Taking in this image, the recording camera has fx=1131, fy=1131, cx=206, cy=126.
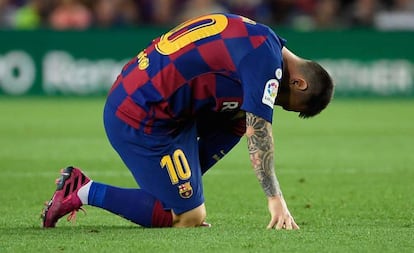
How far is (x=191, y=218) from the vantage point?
7270mm

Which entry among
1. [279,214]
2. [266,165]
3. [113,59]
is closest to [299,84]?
[266,165]

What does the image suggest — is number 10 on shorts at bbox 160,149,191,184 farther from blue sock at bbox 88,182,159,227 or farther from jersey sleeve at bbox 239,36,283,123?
jersey sleeve at bbox 239,36,283,123

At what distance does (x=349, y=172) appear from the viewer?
11.1 m

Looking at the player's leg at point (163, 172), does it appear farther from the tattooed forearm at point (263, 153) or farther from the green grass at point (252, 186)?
the tattooed forearm at point (263, 153)

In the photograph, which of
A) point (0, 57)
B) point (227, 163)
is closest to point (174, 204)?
point (227, 163)

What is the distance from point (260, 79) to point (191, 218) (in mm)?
1154

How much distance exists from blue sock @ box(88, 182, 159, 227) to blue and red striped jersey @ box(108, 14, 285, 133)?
47 centimetres

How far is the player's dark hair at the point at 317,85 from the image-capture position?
23.0 feet

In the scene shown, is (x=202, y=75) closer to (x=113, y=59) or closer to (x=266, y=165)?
(x=266, y=165)

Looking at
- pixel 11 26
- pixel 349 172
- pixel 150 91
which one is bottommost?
pixel 11 26

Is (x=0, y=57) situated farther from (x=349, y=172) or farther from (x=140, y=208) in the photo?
(x=140, y=208)

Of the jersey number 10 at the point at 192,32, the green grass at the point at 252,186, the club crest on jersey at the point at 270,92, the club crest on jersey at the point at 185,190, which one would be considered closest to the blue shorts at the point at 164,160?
the club crest on jersey at the point at 185,190

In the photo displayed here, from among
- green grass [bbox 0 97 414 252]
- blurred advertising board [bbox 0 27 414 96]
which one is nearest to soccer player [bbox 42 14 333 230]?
green grass [bbox 0 97 414 252]

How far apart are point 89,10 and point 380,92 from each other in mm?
5797
